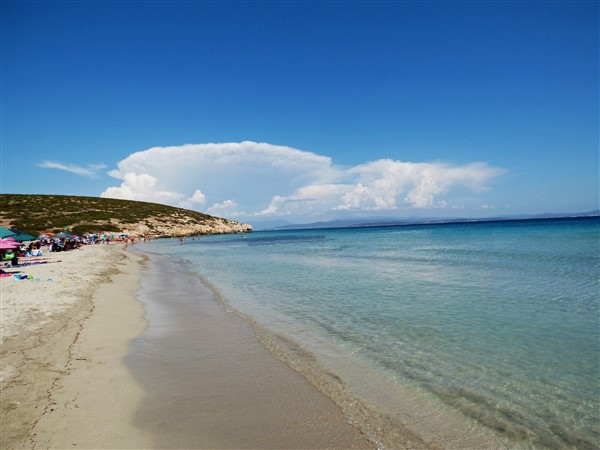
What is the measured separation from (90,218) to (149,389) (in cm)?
10364

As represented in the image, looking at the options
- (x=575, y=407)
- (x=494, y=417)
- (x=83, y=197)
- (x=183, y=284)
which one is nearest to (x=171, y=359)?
(x=494, y=417)

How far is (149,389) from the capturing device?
257 inches

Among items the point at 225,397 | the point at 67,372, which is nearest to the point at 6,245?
the point at 67,372

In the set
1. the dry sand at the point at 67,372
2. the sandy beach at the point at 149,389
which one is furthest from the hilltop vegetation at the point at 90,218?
the sandy beach at the point at 149,389

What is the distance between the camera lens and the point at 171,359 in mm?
8211

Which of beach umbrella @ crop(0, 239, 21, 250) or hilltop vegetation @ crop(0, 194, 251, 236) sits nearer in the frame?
beach umbrella @ crop(0, 239, 21, 250)

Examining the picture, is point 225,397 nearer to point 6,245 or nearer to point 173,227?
point 6,245

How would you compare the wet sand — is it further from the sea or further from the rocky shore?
the rocky shore

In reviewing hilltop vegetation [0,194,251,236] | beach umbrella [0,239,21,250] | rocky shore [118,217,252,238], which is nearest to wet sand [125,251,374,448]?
beach umbrella [0,239,21,250]

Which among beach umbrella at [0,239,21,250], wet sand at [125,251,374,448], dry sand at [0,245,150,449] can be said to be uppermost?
beach umbrella at [0,239,21,250]

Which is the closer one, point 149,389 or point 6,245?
point 149,389

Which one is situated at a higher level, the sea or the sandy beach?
the sandy beach

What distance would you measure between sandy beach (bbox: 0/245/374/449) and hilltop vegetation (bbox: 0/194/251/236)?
7170cm

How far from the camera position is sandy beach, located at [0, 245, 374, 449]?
194 inches
